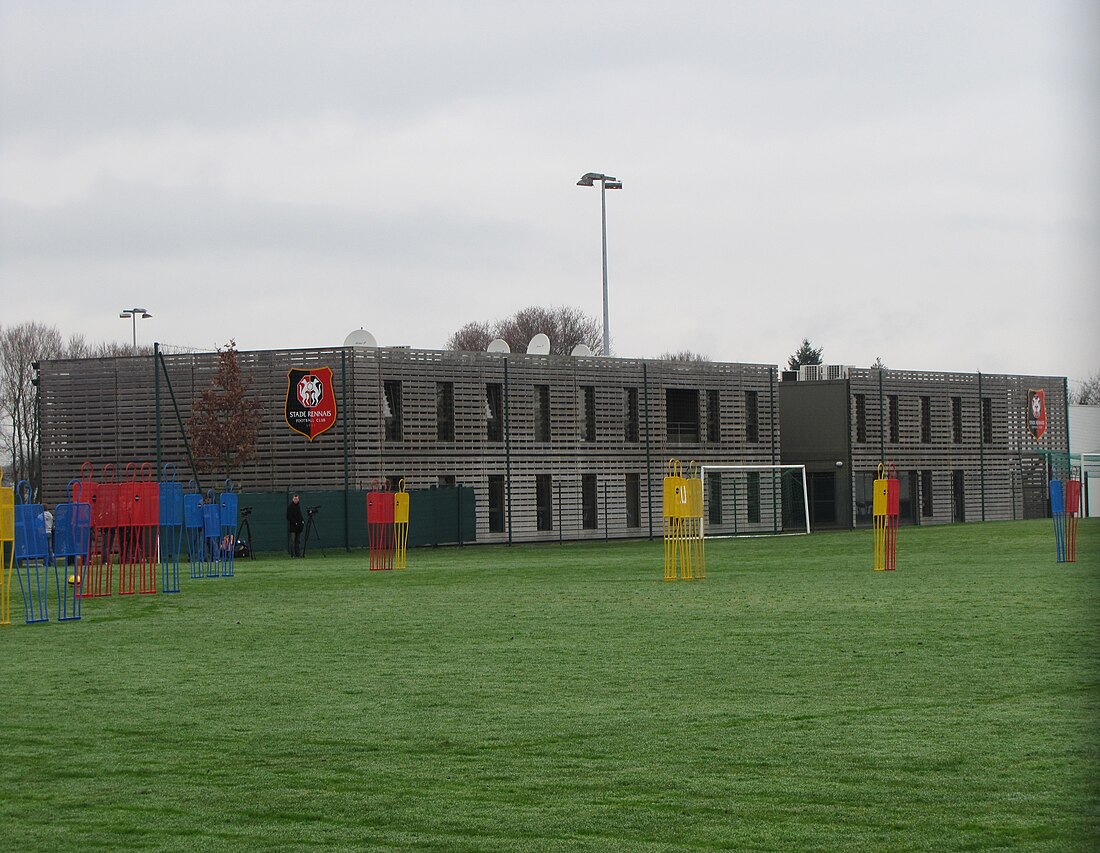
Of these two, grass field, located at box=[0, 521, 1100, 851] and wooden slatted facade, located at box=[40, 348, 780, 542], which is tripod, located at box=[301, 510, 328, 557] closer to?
wooden slatted facade, located at box=[40, 348, 780, 542]

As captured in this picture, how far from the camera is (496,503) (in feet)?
165

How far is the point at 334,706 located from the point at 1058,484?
19925mm

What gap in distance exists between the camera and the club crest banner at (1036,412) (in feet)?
221

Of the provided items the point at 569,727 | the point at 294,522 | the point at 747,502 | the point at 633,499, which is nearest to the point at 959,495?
the point at 747,502

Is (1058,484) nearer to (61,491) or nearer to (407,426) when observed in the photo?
(407,426)

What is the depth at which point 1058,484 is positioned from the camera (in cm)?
2717

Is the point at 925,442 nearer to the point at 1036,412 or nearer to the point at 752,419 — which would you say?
the point at 1036,412

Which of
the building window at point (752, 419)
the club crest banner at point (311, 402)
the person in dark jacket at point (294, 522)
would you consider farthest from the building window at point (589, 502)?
the person in dark jacket at point (294, 522)

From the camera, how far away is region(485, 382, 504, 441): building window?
50.4m

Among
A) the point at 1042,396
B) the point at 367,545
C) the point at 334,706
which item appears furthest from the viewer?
the point at 1042,396

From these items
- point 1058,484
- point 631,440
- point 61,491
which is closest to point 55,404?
point 61,491

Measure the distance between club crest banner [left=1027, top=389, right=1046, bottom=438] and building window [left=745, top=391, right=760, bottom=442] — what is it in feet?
54.3

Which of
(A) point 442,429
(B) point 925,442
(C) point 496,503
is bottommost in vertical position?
(C) point 496,503

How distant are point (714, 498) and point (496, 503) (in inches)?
354
